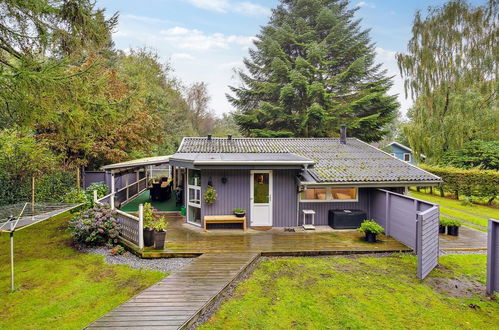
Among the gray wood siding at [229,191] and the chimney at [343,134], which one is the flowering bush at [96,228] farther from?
the chimney at [343,134]

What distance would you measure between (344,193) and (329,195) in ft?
1.80

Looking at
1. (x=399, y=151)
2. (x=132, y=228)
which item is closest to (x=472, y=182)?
(x=132, y=228)

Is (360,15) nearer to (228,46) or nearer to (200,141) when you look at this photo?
(228,46)

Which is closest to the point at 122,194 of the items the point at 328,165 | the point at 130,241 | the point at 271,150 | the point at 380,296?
the point at 130,241

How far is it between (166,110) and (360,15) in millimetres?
17599

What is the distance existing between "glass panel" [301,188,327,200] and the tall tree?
14.7 metres

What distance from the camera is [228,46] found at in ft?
74.0

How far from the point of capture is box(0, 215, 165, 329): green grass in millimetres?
4238

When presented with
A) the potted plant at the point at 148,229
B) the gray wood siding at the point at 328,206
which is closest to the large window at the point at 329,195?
the gray wood siding at the point at 328,206

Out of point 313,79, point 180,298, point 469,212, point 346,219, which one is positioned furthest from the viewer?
point 313,79

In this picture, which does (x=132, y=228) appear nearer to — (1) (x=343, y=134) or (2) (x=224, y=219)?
(2) (x=224, y=219)

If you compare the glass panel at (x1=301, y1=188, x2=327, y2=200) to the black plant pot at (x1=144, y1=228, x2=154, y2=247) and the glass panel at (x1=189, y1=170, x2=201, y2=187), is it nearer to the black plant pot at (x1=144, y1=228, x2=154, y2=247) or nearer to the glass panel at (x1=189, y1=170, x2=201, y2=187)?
the glass panel at (x1=189, y1=170, x2=201, y2=187)

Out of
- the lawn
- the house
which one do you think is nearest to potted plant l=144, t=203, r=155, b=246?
the house

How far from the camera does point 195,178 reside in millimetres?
8953
